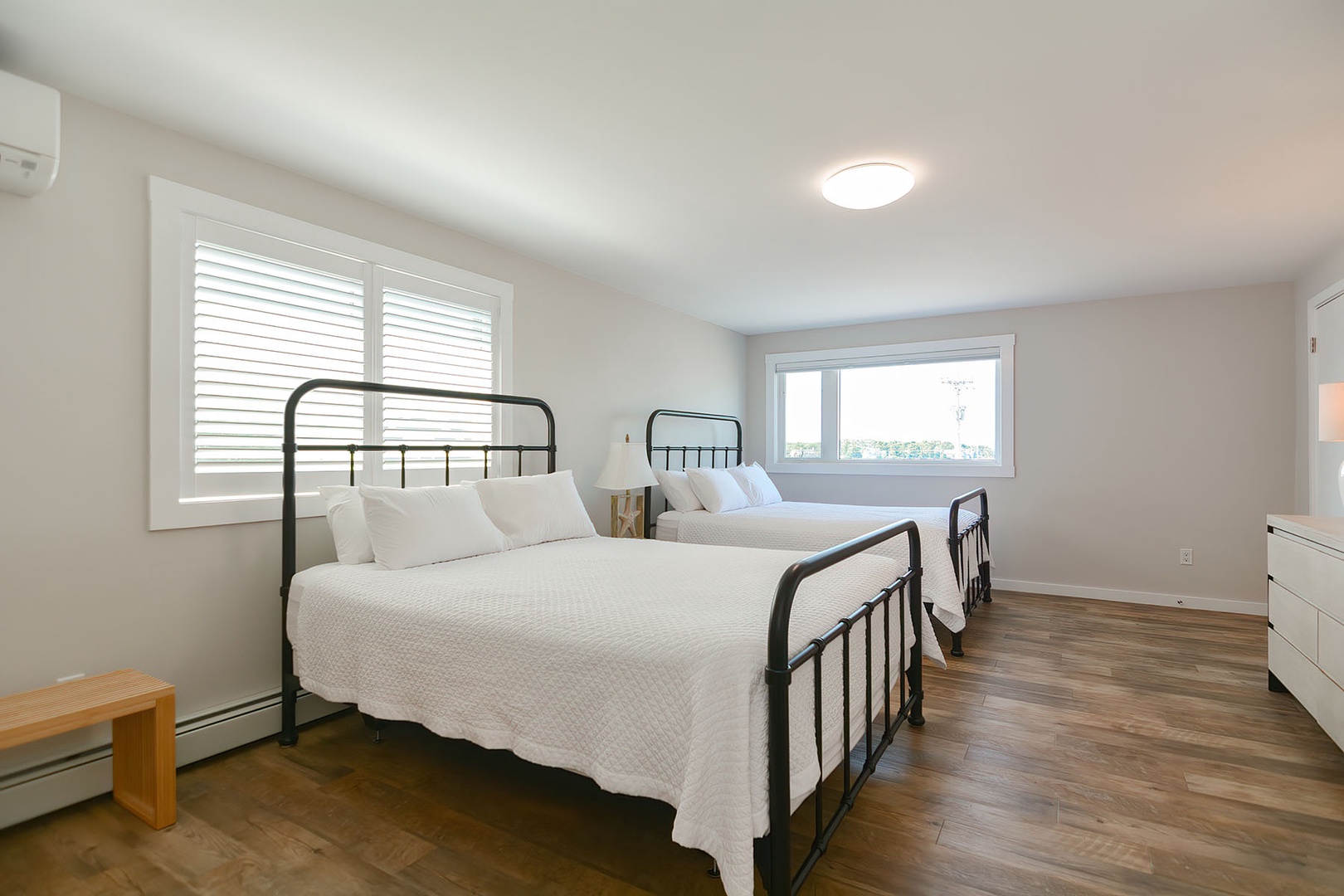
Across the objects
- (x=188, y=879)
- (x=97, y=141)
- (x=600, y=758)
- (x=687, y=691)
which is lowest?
(x=188, y=879)

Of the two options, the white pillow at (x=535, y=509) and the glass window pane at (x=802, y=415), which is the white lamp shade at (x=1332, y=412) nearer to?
the white pillow at (x=535, y=509)

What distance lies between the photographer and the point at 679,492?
4559mm

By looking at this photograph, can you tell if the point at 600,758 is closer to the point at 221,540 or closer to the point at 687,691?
the point at 687,691

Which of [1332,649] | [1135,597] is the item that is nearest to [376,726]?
[1332,649]

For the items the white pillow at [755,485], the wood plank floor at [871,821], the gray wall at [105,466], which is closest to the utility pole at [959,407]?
the white pillow at [755,485]

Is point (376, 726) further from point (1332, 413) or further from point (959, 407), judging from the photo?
point (959, 407)

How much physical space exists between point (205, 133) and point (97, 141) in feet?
1.06

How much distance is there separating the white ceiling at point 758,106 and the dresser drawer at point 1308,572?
1503 millimetres

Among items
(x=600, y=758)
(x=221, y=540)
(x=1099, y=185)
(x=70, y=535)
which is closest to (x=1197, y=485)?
(x=1099, y=185)

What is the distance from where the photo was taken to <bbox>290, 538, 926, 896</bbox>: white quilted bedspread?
144 centimetres

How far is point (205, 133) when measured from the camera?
7.93ft

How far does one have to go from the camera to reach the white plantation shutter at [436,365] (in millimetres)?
3150

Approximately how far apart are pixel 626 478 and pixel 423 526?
1.64 metres

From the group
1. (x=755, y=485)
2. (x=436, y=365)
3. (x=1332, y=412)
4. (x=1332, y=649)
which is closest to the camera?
(x=1332, y=649)
